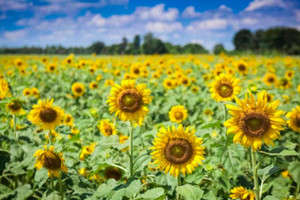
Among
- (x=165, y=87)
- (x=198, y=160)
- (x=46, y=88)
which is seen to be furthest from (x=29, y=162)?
(x=46, y=88)

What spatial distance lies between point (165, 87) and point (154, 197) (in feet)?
14.6

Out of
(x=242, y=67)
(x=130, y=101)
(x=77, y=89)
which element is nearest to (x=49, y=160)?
(x=130, y=101)

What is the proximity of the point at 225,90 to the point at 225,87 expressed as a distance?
0.12ft

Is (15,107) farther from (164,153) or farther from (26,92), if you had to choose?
(26,92)

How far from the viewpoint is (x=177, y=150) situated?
187 centimetres

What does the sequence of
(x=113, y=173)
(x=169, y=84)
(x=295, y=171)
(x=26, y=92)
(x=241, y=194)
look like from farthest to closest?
(x=169, y=84)
(x=26, y=92)
(x=113, y=173)
(x=295, y=171)
(x=241, y=194)

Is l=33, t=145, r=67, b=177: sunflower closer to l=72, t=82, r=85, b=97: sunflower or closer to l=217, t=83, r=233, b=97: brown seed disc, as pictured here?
l=217, t=83, r=233, b=97: brown seed disc

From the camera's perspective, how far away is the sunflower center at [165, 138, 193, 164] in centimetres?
187

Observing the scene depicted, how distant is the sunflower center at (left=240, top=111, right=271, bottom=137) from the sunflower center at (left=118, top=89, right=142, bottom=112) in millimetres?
898

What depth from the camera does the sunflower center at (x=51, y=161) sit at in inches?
86.5

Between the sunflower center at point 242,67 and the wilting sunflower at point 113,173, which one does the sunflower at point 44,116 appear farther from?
the sunflower center at point 242,67

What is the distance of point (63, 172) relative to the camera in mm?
2461

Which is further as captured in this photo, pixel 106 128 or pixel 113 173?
pixel 106 128

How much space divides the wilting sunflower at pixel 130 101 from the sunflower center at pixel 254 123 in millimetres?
836
